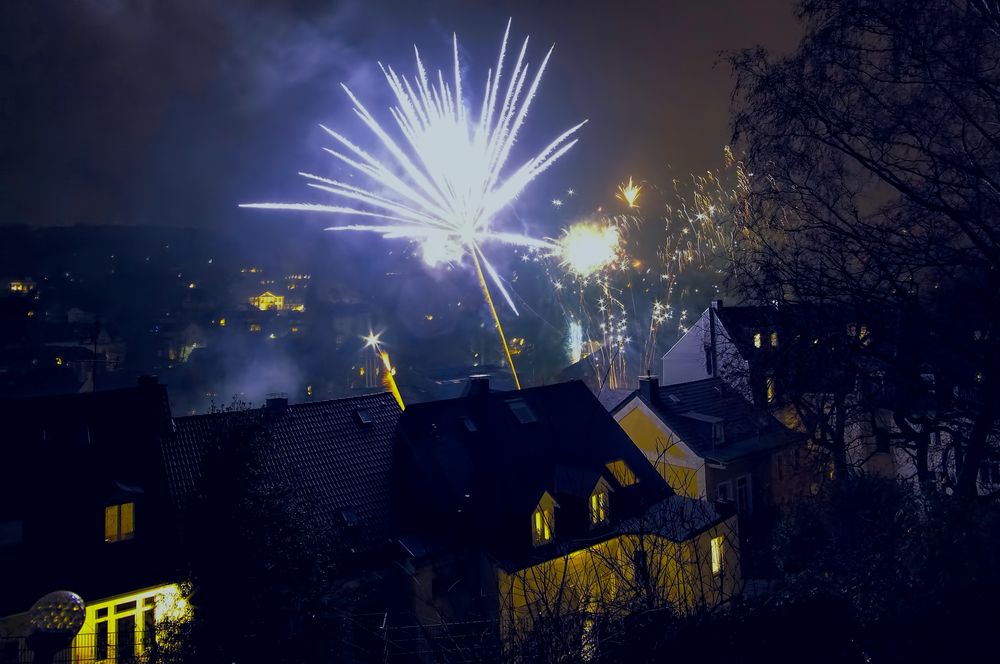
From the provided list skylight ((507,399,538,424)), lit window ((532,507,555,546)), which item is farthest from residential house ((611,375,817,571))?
lit window ((532,507,555,546))

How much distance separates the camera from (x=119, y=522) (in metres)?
13.4

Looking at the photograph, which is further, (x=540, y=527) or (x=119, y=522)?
(x=540, y=527)

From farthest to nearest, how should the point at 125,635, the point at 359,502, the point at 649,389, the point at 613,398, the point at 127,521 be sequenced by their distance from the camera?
the point at 613,398 → the point at 649,389 → the point at 359,502 → the point at 127,521 → the point at 125,635

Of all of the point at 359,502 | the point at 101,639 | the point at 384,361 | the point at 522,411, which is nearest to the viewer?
the point at 101,639

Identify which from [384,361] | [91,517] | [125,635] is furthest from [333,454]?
[384,361]

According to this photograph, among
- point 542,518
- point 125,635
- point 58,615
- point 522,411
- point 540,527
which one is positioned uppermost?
point 522,411

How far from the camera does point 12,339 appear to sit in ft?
143

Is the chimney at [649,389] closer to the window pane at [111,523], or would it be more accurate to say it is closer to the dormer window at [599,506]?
the dormer window at [599,506]

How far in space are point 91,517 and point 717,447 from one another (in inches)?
753

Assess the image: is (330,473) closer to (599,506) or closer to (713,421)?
(599,506)

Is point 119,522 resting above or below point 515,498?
above

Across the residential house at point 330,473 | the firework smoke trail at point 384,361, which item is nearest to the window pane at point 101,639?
the residential house at point 330,473

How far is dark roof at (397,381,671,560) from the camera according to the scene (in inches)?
622

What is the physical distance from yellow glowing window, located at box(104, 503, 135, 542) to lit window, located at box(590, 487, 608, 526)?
1055 centimetres
